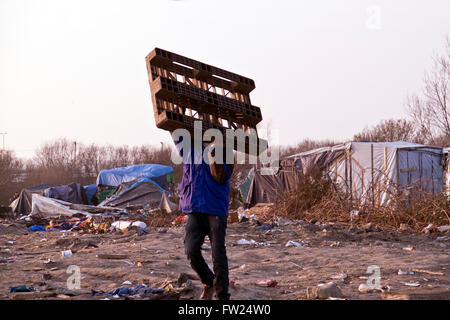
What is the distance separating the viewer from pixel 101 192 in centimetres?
2205

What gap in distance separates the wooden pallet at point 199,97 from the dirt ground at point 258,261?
66.6 inches

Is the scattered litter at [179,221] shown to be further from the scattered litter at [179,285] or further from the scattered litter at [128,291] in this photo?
the scattered litter at [128,291]

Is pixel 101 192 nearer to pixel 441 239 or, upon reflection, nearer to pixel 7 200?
pixel 7 200

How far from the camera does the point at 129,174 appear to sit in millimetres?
22875

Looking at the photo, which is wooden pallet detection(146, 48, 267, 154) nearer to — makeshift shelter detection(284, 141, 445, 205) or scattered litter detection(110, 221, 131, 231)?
scattered litter detection(110, 221, 131, 231)

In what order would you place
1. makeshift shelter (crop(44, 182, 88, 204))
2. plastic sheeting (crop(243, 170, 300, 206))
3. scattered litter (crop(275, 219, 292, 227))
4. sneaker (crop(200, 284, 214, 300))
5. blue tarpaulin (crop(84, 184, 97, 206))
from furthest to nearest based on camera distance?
blue tarpaulin (crop(84, 184, 97, 206)) < makeshift shelter (crop(44, 182, 88, 204)) < plastic sheeting (crop(243, 170, 300, 206)) < scattered litter (crop(275, 219, 292, 227)) < sneaker (crop(200, 284, 214, 300))

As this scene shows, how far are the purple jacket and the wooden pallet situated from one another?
0.40 meters

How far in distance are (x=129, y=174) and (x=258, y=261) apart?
16.6 m

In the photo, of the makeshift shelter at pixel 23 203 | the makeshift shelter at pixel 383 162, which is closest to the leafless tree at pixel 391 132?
the makeshift shelter at pixel 383 162

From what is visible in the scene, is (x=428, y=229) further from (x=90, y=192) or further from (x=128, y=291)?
(x=90, y=192)

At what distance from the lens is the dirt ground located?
16.7ft

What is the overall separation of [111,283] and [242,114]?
249cm

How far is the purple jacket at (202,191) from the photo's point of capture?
404 cm

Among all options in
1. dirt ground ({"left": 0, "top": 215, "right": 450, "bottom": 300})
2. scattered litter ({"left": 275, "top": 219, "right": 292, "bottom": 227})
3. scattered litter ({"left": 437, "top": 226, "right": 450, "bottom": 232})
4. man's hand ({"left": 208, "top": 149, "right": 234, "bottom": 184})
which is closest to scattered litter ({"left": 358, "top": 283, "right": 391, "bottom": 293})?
dirt ground ({"left": 0, "top": 215, "right": 450, "bottom": 300})
